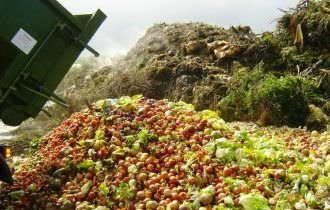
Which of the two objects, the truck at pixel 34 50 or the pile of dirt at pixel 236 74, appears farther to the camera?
the pile of dirt at pixel 236 74

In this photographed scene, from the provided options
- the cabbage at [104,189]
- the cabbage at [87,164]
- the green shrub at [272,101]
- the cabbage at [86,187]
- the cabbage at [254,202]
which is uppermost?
the green shrub at [272,101]

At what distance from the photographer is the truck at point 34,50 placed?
6867 mm

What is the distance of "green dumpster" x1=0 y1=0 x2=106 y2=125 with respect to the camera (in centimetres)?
688

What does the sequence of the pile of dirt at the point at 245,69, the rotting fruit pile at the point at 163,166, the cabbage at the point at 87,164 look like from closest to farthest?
the rotting fruit pile at the point at 163,166, the cabbage at the point at 87,164, the pile of dirt at the point at 245,69

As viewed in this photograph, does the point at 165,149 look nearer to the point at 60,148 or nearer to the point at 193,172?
the point at 193,172

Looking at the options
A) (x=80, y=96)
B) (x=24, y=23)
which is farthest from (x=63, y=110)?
(x=24, y=23)

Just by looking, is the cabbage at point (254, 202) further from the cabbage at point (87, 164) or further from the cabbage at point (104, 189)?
the cabbage at point (87, 164)

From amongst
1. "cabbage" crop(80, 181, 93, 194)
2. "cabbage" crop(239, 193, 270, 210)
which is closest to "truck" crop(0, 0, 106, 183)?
"cabbage" crop(80, 181, 93, 194)

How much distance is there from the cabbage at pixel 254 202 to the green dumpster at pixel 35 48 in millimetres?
3106

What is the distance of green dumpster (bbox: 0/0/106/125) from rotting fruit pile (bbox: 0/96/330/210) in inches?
30.2

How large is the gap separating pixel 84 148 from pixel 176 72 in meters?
6.58

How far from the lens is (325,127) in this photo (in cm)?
987

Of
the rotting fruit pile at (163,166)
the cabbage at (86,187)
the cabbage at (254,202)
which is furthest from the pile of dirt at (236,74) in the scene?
the cabbage at (254,202)

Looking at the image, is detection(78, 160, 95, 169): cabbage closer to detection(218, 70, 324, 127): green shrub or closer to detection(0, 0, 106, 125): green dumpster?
detection(0, 0, 106, 125): green dumpster
